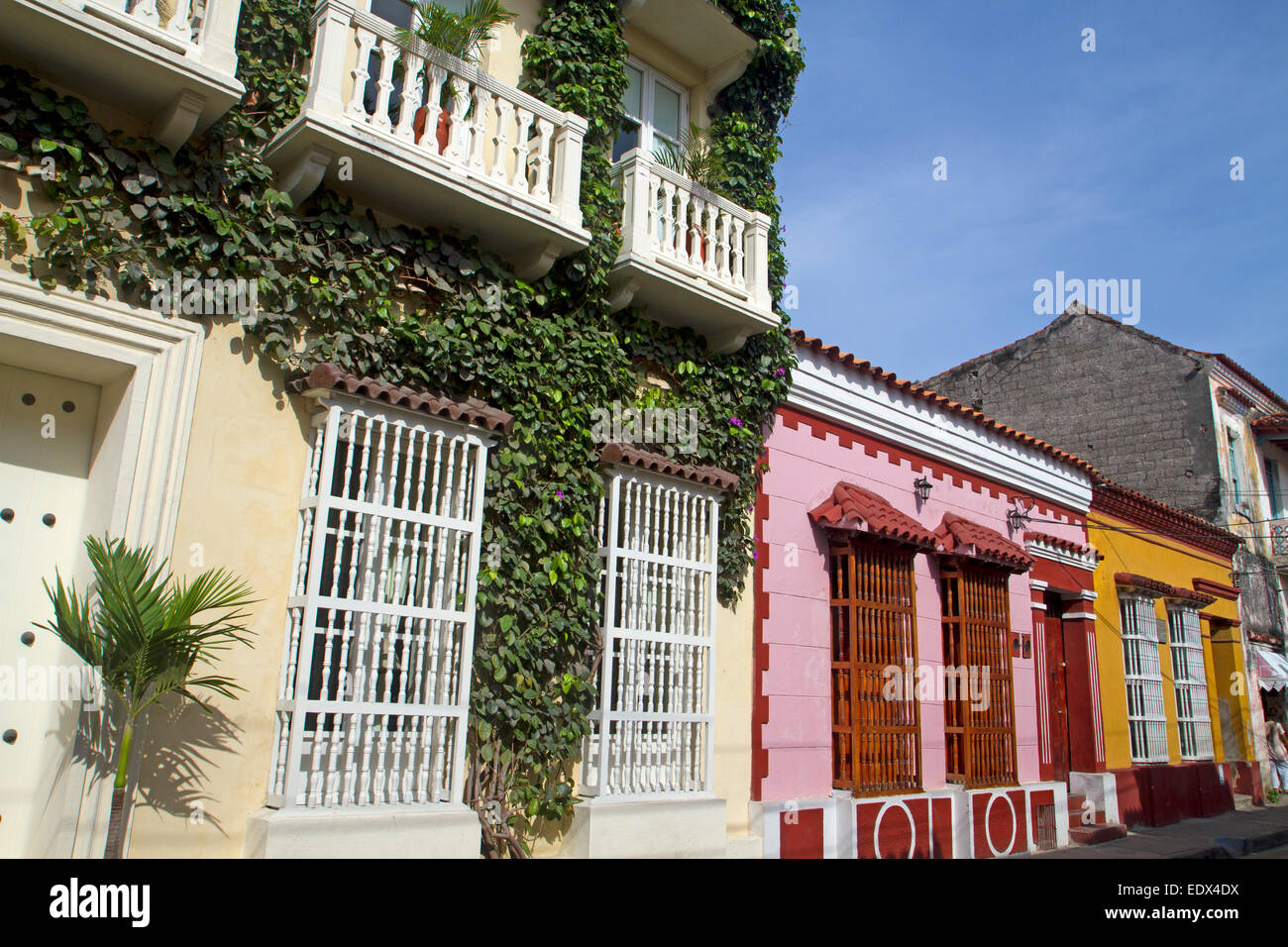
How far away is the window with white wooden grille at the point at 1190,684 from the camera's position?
14531mm

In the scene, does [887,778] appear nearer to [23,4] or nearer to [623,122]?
[623,122]

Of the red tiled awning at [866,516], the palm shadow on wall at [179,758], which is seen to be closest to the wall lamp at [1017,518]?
the red tiled awning at [866,516]

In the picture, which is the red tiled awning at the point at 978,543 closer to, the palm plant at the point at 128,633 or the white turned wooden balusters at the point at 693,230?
the white turned wooden balusters at the point at 693,230

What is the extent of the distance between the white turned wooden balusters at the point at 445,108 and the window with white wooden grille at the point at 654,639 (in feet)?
7.44

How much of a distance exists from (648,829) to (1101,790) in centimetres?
807

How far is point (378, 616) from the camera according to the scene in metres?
5.55

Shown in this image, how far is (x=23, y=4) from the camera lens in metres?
4.57

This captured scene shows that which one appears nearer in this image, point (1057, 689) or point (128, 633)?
point (128, 633)

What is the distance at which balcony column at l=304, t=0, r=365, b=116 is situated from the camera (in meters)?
5.61

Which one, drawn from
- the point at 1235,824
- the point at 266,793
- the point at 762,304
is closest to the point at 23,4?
the point at 266,793

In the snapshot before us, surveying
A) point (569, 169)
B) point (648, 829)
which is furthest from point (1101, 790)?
point (569, 169)

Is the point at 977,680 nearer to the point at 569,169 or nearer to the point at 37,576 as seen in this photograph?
the point at 569,169

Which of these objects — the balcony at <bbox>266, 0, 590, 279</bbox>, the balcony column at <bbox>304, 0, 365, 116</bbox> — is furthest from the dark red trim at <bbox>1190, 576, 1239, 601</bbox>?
the balcony column at <bbox>304, 0, 365, 116</bbox>
